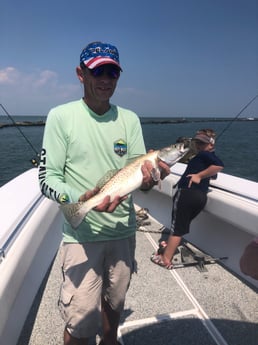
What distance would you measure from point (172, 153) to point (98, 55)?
0.88 m

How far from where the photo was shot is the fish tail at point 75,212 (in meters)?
1.87

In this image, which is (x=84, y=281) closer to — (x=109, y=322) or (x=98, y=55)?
(x=109, y=322)

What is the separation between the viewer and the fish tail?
187cm

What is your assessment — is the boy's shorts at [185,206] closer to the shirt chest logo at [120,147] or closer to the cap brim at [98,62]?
the shirt chest logo at [120,147]

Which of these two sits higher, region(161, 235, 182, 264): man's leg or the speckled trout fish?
the speckled trout fish

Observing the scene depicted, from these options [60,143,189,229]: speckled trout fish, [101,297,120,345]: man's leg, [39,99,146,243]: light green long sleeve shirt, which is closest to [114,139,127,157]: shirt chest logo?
[39,99,146,243]: light green long sleeve shirt

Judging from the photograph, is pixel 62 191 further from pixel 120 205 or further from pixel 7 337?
pixel 7 337

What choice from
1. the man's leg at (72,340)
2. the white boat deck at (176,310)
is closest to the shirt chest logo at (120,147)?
the man's leg at (72,340)

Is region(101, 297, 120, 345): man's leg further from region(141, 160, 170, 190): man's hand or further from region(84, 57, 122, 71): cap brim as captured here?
region(84, 57, 122, 71): cap brim

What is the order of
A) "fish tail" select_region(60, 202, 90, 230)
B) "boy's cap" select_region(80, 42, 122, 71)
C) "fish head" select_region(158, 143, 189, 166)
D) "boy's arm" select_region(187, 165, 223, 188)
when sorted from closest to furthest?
"fish tail" select_region(60, 202, 90, 230)
"boy's cap" select_region(80, 42, 122, 71)
"fish head" select_region(158, 143, 189, 166)
"boy's arm" select_region(187, 165, 223, 188)

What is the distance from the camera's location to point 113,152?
212 cm

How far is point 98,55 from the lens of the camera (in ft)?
6.52

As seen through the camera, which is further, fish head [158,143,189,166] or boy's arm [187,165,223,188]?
boy's arm [187,165,223,188]

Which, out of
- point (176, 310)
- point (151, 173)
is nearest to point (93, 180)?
point (151, 173)
